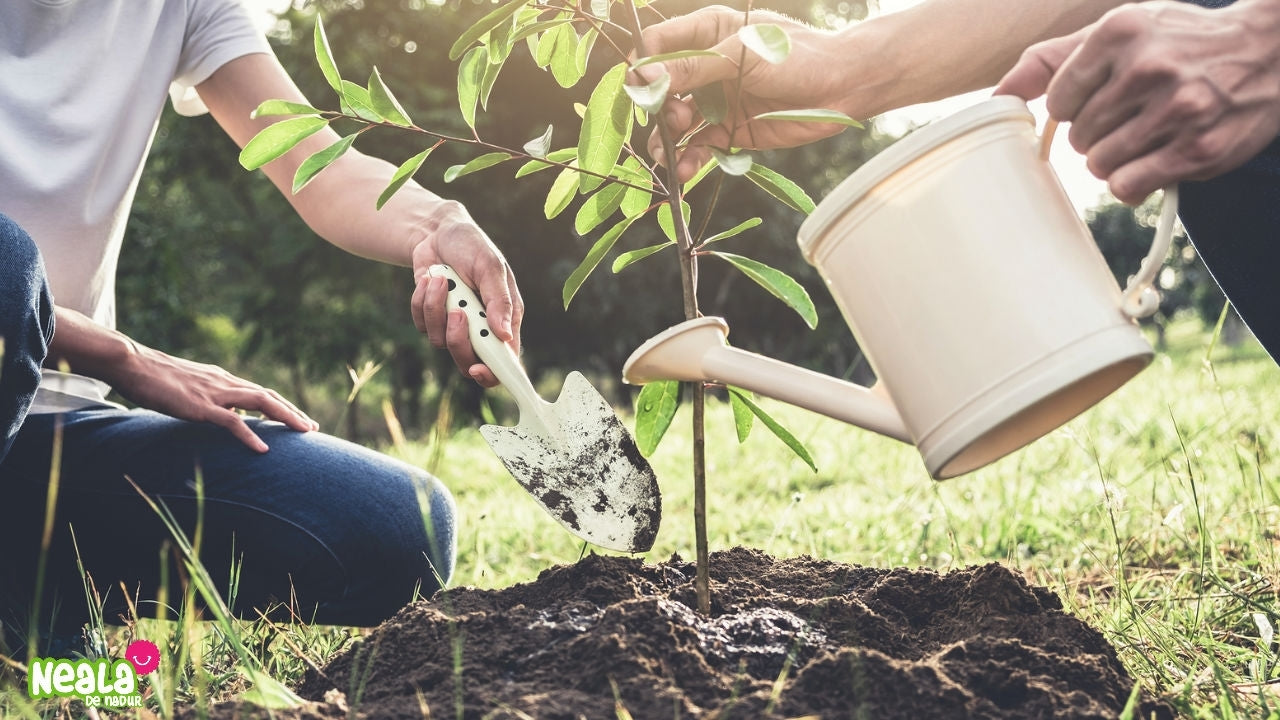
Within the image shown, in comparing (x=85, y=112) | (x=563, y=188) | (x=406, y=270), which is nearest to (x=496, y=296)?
(x=563, y=188)

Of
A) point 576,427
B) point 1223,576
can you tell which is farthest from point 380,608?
point 1223,576

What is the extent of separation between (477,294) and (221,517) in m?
0.72

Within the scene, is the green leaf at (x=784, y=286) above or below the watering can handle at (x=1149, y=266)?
below

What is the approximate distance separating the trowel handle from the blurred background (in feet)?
30.2

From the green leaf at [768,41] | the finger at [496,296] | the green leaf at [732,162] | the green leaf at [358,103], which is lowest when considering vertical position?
the finger at [496,296]

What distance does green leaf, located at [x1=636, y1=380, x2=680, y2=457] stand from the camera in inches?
57.5

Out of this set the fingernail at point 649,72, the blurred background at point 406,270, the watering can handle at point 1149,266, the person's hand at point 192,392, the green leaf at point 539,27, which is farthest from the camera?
the blurred background at point 406,270

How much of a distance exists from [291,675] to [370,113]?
36.6 inches

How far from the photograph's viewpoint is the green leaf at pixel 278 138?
4.39 feet

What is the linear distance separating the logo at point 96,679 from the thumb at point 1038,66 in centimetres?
144

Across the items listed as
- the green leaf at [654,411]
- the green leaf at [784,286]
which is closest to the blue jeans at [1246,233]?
the green leaf at [784,286]

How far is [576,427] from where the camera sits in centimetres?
155

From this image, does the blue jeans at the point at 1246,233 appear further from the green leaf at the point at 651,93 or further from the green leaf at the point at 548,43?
the green leaf at the point at 548,43

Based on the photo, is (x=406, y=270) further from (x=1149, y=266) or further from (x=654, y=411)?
(x=1149, y=266)
